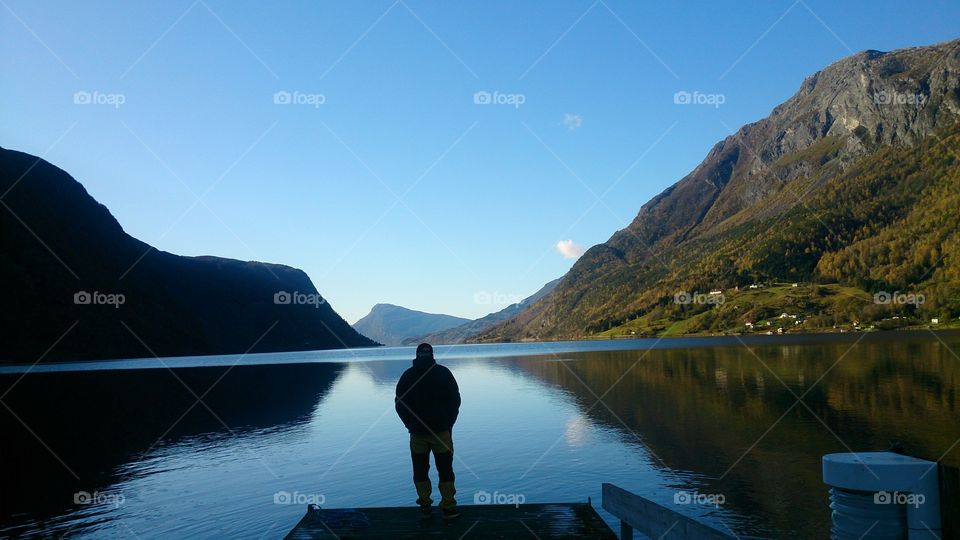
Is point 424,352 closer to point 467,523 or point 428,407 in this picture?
point 428,407

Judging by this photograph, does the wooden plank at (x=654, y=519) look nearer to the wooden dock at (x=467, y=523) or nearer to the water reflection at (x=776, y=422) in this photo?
the wooden dock at (x=467, y=523)

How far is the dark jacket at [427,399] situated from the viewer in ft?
48.6

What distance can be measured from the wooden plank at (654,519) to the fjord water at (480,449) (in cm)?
763

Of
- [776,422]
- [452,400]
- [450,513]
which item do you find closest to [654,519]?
[452,400]

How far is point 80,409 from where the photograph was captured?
193 feet

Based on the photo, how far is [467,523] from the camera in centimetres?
1563

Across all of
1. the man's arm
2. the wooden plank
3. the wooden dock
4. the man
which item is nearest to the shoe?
the wooden dock

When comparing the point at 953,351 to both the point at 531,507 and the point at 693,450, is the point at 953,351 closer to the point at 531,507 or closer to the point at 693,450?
the point at 693,450

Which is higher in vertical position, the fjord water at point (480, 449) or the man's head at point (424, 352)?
the man's head at point (424, 352)

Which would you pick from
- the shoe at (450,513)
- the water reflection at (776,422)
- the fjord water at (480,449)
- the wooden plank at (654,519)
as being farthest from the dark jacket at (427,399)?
the water reflection at (776,422)

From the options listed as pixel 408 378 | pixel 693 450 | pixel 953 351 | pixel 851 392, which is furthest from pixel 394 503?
pixel 953 351

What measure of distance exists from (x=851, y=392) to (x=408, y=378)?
48701 millimetres

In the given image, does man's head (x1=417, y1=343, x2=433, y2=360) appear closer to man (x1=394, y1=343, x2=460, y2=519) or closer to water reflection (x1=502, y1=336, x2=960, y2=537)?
man (x1=394, y1=343, x2=460, y2=519)

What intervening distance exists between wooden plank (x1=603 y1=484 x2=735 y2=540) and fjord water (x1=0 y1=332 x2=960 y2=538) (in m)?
7.63
